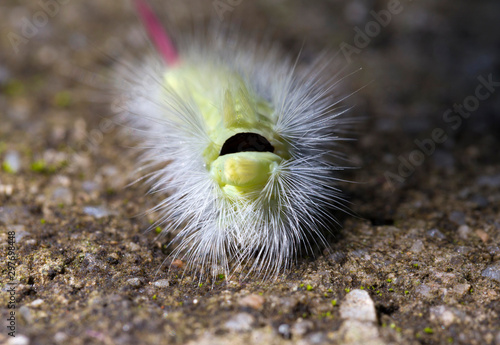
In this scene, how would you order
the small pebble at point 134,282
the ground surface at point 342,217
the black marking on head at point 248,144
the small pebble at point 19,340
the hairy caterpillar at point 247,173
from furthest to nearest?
the black marking on head at point 248,144
the hairy caterpillar at point 247,173
the small pebble at point 134,282
the ground surface at point 342,217
the small pebble at point 19,340

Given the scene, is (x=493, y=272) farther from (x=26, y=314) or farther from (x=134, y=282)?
(x=26, y=314)

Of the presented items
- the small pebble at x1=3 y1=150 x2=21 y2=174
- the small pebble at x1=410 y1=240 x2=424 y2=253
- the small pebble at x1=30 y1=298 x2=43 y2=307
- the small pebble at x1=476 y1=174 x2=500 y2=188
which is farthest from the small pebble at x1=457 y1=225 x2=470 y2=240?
the small pebble at x1=3 y1=150 x2=21 y2=174

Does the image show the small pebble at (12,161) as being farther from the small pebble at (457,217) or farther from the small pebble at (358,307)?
the small pebble at (457,217)

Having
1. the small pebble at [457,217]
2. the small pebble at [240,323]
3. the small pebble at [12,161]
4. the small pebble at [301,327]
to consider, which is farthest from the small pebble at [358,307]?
the small pebble at [12,161]

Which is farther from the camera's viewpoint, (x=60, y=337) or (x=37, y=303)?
(x=37, y=303)

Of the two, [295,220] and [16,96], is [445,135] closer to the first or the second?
[295,220]

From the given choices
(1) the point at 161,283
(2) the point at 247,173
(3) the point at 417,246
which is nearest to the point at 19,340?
→ (1) the point at 161,283

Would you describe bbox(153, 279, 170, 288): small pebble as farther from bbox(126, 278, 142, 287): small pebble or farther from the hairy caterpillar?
the hairy caterpillar
